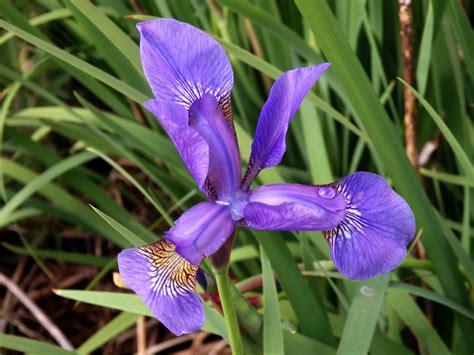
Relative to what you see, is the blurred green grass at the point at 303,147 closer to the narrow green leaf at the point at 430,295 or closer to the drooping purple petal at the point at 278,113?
the narrow green leaf at the point at 430,295

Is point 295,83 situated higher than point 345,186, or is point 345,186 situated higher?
point 295,83

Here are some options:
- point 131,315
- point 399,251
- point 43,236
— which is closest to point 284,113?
point 399,251

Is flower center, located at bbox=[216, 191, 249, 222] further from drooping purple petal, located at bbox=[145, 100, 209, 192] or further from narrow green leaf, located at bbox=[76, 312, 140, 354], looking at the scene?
narrow green leaf, located at bbox=[76, 312, 140, 354]

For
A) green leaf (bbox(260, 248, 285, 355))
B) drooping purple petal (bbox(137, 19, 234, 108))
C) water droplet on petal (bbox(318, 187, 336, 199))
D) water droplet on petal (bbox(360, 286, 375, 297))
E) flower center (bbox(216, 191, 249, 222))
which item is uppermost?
drooping purple petal (bbox(137, 19, 234, 108))

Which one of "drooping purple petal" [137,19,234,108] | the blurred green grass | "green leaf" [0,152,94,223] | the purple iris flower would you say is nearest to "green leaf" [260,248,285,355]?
the blurred green grass

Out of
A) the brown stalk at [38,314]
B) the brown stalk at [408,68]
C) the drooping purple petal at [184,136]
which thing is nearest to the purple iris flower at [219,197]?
the drooping purple petal at [184,136]

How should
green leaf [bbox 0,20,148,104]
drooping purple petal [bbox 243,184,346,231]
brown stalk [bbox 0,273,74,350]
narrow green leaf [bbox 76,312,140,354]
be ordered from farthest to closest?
brown stalk [bbox 0,273,74,350] → narrow green leaf [bbox 76,312,140,354] → green leaf [bbox 0,20,148,104] → drooping purple petal [bbox 243,184,346,231]

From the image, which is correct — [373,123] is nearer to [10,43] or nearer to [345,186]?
[345,186]
